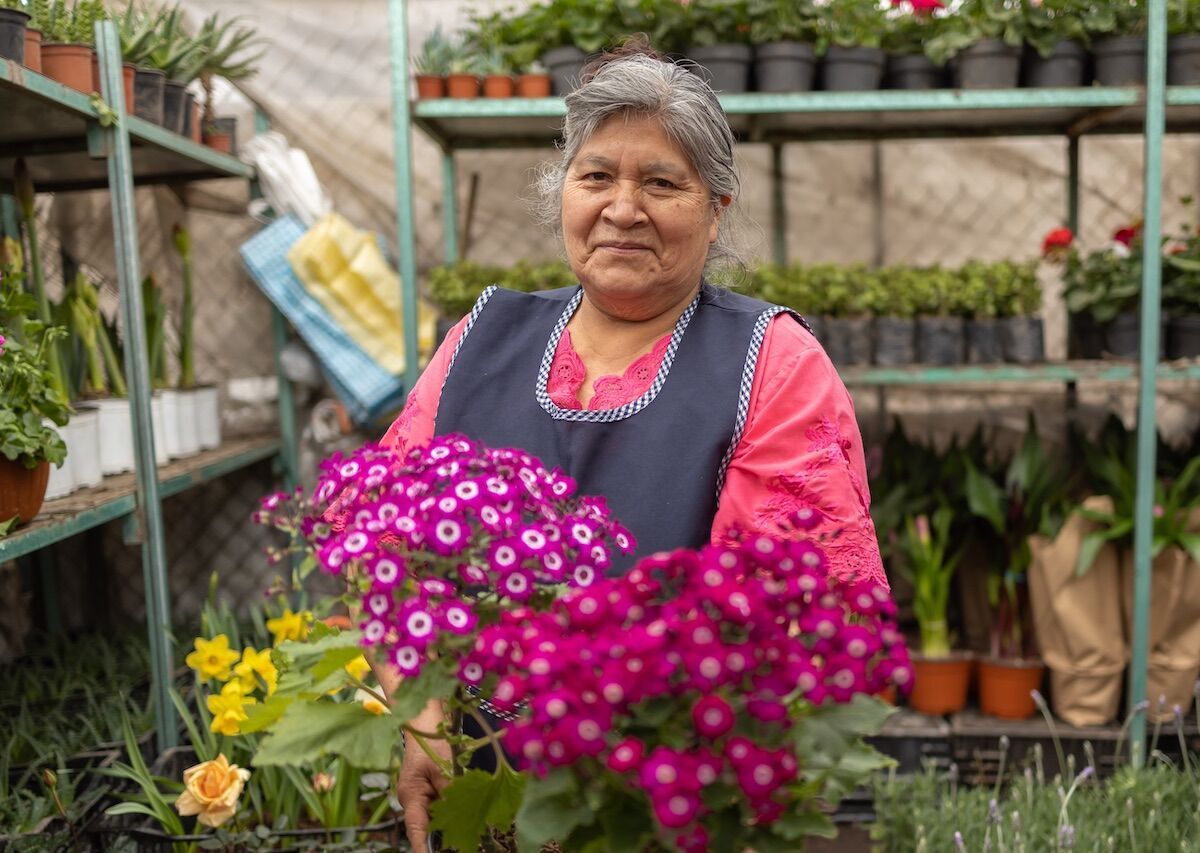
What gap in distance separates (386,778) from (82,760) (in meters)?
0.86

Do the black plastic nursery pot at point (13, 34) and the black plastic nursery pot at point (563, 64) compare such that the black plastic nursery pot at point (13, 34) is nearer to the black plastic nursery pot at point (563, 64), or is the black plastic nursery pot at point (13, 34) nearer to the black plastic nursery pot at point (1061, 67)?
the black plastic nursery pot at point (563, 64)

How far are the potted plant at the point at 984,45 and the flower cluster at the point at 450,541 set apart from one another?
8.55 feet

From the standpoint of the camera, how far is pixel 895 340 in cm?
311

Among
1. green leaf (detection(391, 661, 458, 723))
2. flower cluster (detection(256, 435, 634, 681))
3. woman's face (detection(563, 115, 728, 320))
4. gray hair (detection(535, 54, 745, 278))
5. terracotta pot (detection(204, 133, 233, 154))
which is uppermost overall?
terracotta pot (detection(204, 133, 233, 154))

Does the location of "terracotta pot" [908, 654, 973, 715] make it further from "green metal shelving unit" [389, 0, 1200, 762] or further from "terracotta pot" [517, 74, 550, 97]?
"terracotta pot" [517, 74, 550, 97]

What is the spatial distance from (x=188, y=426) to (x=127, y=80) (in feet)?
3.55

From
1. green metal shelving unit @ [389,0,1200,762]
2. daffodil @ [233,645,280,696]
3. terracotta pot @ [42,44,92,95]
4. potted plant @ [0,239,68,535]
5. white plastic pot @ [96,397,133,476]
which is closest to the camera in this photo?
potted plant @ [0,239,68,535]

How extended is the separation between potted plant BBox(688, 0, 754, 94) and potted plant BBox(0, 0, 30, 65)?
5.87ft

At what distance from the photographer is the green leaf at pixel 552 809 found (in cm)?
71

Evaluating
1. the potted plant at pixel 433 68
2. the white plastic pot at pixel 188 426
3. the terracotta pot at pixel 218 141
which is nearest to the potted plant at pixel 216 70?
Result: the terracotta pot at pixel 218 141

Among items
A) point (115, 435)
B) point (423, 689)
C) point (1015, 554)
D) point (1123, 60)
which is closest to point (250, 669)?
point (115, 435)

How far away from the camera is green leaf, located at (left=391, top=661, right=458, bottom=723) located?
819 millimetres

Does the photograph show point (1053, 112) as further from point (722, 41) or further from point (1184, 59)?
point (722, 41)

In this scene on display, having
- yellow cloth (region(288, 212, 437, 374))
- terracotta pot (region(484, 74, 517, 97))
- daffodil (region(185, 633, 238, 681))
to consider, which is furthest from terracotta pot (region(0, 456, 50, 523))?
terracotta pot (region(484, 74, 517, 97))
